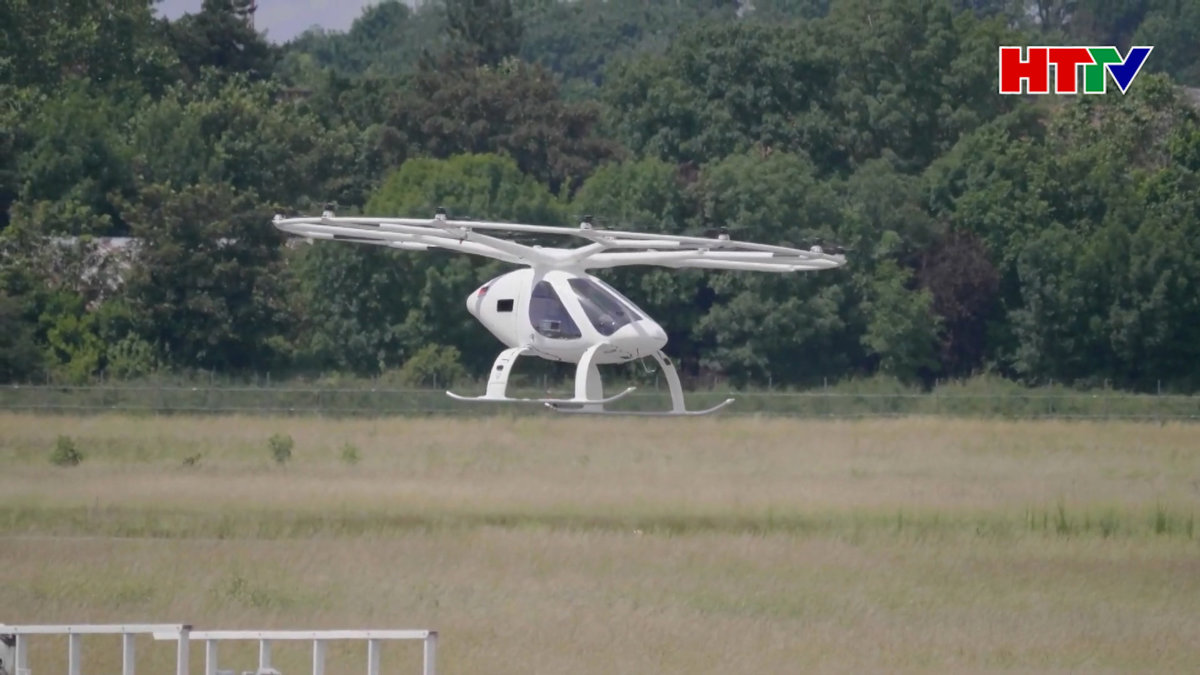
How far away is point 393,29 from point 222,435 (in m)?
116

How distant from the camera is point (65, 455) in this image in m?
32.2

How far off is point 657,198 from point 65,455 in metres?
20.9

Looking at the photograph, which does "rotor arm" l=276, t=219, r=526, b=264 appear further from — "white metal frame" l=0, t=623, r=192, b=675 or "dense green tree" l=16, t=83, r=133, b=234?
"dense green tree" l=16, t=83, r=133, b=234

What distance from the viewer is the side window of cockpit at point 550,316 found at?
78.7 feet

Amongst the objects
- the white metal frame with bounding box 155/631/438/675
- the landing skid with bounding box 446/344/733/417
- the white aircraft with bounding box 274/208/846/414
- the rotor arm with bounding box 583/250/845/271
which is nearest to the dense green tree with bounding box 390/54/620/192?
the white aircraft with bounding box 274/208/846/414

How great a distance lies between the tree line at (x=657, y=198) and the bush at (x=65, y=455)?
448 inches

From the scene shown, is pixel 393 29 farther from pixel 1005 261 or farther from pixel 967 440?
pixel 967 440

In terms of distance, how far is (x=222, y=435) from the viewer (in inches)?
1407

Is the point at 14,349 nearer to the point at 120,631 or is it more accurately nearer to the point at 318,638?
the point at 120,631

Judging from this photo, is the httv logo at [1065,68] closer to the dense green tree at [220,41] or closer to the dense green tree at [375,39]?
the dense green tree at [220,41]

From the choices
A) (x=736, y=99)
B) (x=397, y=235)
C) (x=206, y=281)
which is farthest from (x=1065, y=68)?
(x=397, y=235)

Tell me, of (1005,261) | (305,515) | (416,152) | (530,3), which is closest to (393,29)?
(530,3)

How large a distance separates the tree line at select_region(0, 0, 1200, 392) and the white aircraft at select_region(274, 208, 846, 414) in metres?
19.5

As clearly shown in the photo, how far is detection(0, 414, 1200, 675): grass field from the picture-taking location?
62.7 feet
